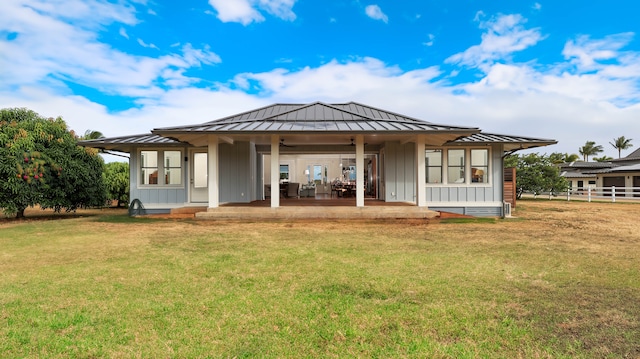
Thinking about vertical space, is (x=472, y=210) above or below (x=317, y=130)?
below

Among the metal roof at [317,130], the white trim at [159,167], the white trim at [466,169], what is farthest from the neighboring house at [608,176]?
the white trim at [159,167]

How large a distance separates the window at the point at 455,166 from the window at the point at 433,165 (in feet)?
1.00

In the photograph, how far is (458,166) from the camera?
11.4m

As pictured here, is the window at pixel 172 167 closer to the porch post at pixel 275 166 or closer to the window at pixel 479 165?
the porch post at pixel 275 166

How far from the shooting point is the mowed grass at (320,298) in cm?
242

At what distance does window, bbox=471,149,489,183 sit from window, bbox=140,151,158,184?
11.4 metres

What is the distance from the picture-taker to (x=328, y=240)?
666 centimetres

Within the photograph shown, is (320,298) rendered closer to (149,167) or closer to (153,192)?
(153,192)

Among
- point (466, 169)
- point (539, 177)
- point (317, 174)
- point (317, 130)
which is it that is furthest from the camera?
point (539, 177)

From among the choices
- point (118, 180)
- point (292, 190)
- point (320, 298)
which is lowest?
point (320, 298)

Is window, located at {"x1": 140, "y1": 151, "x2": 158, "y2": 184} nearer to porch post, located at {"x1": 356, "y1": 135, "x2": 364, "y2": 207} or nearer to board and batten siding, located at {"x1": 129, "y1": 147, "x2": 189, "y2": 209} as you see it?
board and batten siding, located at {"x1": 129, "y1": 147, "x2": 189, "y2": 209}

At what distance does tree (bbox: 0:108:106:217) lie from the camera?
388 inches

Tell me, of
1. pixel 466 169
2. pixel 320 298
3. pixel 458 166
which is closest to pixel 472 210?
pixel 466 169

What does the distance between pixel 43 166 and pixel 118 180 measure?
5340 mm
